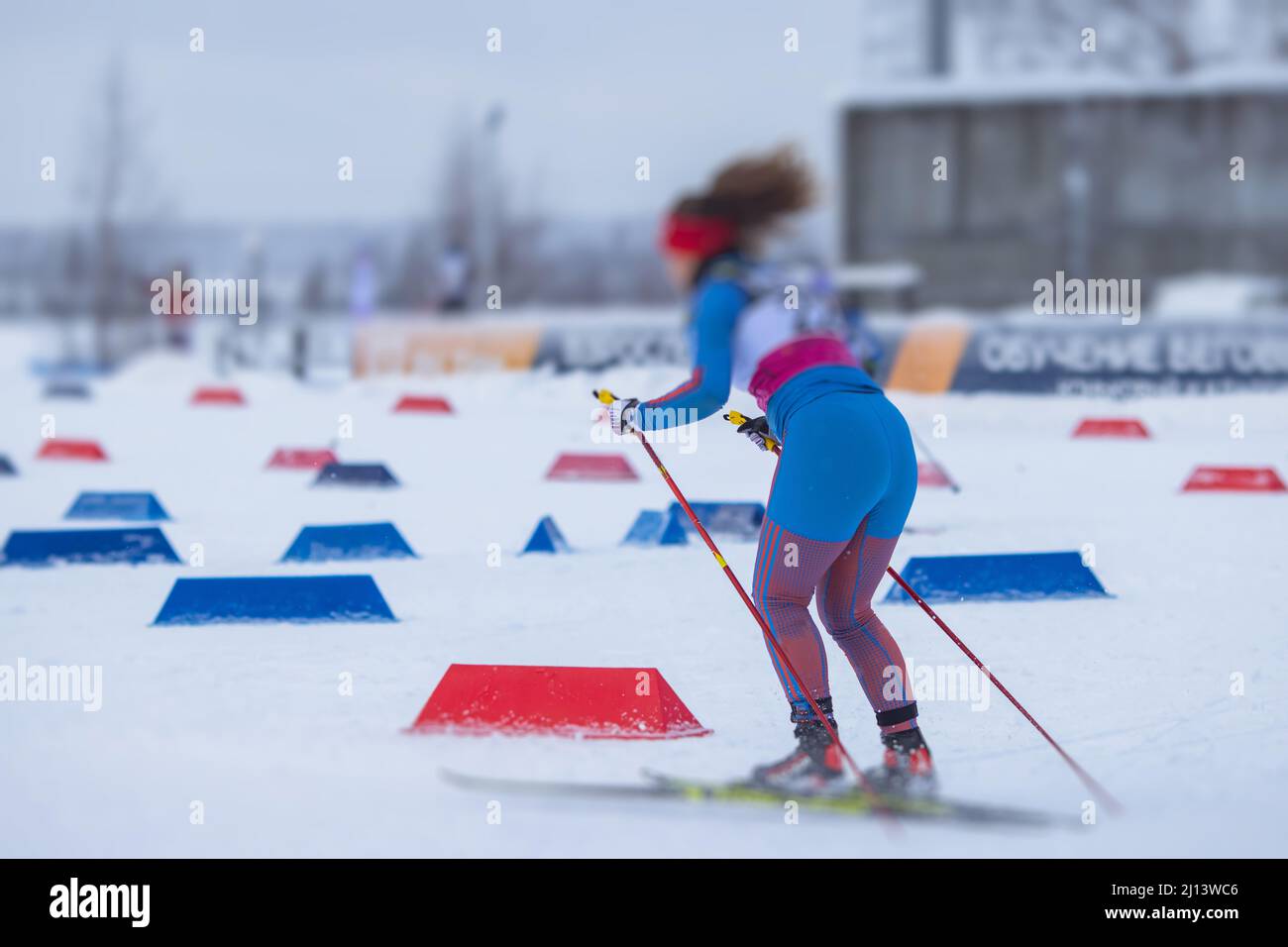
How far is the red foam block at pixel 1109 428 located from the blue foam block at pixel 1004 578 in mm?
6077

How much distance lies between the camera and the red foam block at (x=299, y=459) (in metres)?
11.2

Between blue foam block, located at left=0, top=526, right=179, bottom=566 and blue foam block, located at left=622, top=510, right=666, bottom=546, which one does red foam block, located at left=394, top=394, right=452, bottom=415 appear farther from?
blue foam block, located at left=0, top=526, right=179, bottom=566

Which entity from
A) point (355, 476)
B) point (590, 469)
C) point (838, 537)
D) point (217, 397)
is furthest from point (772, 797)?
point (217, 397)

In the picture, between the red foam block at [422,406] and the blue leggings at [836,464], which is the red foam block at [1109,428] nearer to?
the red foam block at [422,406]

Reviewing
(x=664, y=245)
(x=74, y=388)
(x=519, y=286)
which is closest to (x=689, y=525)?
(x=664, y=245)

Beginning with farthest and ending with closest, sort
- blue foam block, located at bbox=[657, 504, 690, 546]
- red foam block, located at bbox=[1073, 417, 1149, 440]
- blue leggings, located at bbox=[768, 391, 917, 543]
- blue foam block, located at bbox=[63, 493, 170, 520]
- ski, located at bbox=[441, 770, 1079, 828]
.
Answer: red foam block, located at bbox=[1073, 417, 1149, 440], blue foam block, located at bbox=[63, 493, 170, 520], blue foam block, located at bbox=[657, 504, 690, 546], blue leggings, located at bbox=[768, 391, 917, 543], ski, located at bbox=[441, 770, 1079, 828]

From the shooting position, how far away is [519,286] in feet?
186

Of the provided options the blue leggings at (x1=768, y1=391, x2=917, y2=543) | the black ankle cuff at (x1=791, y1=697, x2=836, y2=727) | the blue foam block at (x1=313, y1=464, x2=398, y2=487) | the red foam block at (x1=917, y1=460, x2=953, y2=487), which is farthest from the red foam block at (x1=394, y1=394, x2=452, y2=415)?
the blue leggings at (x1=768, y1=391, x2=917, y2=543)

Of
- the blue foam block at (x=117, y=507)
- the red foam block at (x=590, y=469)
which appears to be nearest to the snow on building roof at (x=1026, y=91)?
the red foam block at (x=590, y=469)

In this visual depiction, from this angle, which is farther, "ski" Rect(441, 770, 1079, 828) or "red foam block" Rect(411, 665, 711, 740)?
"red foam block" Rect(411, 665, 711, 740)

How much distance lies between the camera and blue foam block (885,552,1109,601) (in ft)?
21.0

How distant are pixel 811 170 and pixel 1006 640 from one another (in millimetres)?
2169

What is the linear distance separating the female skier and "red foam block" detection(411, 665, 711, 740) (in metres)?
0.52
